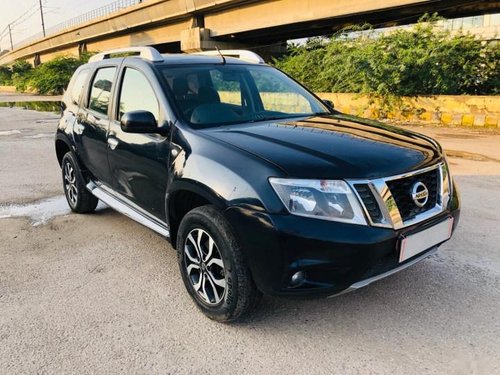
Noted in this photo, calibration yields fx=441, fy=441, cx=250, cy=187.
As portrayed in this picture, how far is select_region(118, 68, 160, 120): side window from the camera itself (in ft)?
11.5

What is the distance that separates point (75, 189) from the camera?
5109mm

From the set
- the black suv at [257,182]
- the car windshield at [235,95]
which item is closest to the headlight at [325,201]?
the black suv at [257,182]

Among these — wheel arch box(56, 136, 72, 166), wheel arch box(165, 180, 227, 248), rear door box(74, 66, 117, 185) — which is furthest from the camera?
wheel arch box(56, 136, 72, 166)

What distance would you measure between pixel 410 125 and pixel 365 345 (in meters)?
10.7

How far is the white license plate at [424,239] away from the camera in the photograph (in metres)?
2.55

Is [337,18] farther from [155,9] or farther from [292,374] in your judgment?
[292,374]

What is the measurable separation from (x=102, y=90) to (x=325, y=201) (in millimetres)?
2905

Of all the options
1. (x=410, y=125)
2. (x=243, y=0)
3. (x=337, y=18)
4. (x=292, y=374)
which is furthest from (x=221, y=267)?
(x=243, y=0)

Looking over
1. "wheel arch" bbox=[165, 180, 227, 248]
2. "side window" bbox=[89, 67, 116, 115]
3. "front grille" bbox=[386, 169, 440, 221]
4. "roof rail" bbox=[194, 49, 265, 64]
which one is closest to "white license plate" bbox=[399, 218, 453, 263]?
"front grille" bbox=[386, 169, 440, 221]

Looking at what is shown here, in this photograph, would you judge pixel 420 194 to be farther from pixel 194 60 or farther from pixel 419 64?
pixel 419 64

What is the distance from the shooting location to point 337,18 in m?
21.7

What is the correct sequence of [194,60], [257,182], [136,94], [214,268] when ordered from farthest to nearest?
[194,60] → [136,94] → [214,268] → [257,182]

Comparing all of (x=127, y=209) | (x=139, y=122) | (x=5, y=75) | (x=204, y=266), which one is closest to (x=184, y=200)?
(x=204, y=266)

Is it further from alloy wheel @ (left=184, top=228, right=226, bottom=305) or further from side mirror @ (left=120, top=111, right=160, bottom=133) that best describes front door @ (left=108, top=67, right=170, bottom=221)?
alloy wheel @ (left=184, top=228, right=226, bottom=305)
